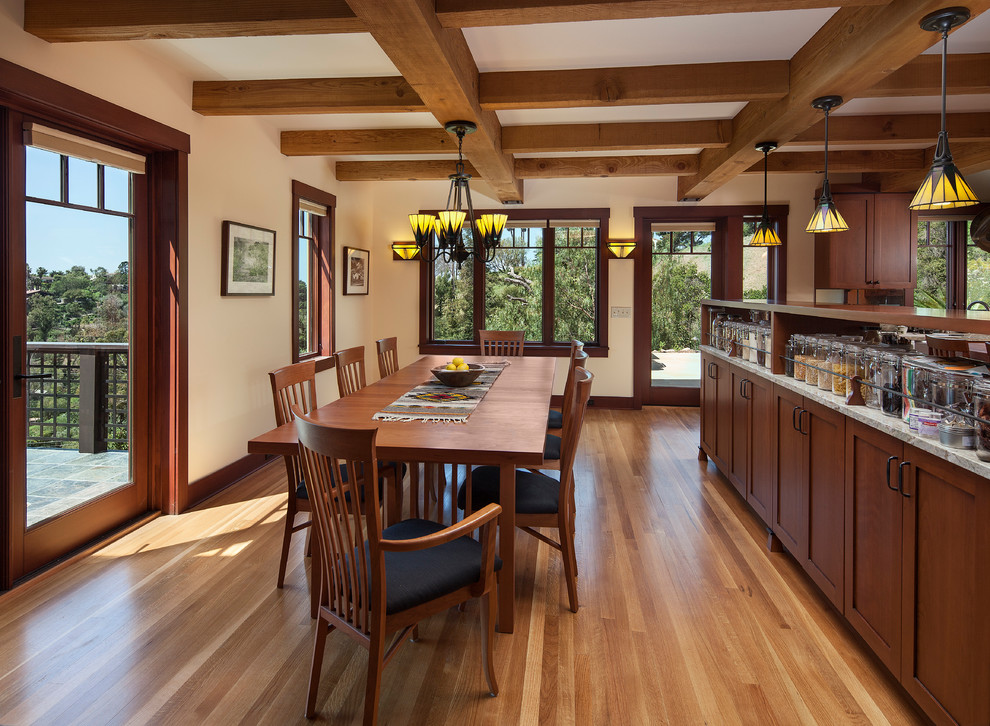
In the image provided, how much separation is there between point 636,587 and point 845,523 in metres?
0.92

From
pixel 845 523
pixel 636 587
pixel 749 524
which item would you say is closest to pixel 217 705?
pixel 636 587

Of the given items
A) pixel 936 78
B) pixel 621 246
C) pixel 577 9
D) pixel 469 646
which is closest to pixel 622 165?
pixel 621 246

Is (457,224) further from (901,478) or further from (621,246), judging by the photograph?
(621,246)

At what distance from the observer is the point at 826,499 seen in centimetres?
255

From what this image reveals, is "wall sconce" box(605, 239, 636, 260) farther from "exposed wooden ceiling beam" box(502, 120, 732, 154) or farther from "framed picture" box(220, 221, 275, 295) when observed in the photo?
"framed picture" box(220, 221, 275, 295)

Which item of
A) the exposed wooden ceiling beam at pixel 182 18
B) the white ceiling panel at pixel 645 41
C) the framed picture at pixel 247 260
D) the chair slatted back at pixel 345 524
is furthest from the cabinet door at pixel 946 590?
the framed picture at pixel 247 260

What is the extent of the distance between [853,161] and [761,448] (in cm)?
378

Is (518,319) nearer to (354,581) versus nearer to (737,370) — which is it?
(737,370)

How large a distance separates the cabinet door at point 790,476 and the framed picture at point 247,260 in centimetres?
344

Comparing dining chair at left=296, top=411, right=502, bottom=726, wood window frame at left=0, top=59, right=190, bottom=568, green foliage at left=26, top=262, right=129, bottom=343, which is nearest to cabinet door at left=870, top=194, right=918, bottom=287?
dining chair at left=296, top=411, right=502, bottom=726

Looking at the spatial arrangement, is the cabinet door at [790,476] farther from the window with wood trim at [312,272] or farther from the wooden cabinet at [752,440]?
Answer: the window with wood trim at [312,272]

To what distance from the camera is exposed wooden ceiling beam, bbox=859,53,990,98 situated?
11.3 ft

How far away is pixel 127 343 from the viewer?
356 cm

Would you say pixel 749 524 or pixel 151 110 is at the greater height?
pixel 151 110
